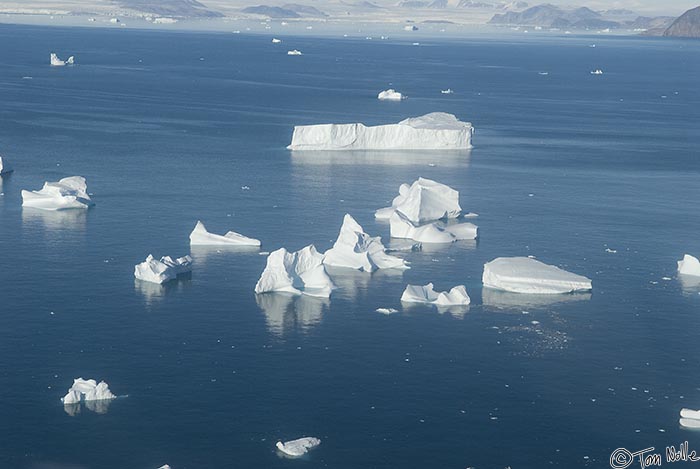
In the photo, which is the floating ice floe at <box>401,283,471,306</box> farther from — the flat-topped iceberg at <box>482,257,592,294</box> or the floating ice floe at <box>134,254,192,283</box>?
the floating ice floe at <box>134,254,192,283</box>

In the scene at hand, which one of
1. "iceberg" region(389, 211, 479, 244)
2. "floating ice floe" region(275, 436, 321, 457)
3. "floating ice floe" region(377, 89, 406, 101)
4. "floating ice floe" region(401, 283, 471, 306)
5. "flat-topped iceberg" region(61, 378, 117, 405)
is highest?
"floating ice floe" region(377, 89, 406, 101)

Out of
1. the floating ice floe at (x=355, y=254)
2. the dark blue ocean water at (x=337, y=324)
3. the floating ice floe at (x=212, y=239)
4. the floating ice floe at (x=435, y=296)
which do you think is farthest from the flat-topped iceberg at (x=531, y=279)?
the floating ice floe at (x=212, y=239)

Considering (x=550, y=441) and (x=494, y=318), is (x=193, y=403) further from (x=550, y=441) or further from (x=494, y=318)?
(x=494, y=318)

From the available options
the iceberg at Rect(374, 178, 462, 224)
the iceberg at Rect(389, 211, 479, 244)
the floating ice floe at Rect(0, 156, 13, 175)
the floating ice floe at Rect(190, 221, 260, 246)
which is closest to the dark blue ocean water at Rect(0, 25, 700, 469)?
the floating ice floe at Rect(190, 221, 260, 246)

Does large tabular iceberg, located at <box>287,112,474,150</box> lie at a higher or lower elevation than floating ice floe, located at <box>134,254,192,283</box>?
higher

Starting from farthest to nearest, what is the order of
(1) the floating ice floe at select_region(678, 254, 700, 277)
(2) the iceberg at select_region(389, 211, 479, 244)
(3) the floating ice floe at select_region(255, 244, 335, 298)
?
(2) the iceberg at select_region(389, 211, 479, 244) → (1) the floating ice floe at select_region(678, 254, 700, 277) → (3) the floating ice floe at select_region(255, 244, 335, 298)

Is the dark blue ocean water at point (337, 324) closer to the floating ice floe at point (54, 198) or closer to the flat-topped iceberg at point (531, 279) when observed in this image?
the flat-topped iceberg at point (531, 279)

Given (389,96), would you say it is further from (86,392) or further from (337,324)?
(86,392)

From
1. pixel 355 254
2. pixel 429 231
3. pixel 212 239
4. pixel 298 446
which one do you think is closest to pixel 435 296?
pixel 355 254
